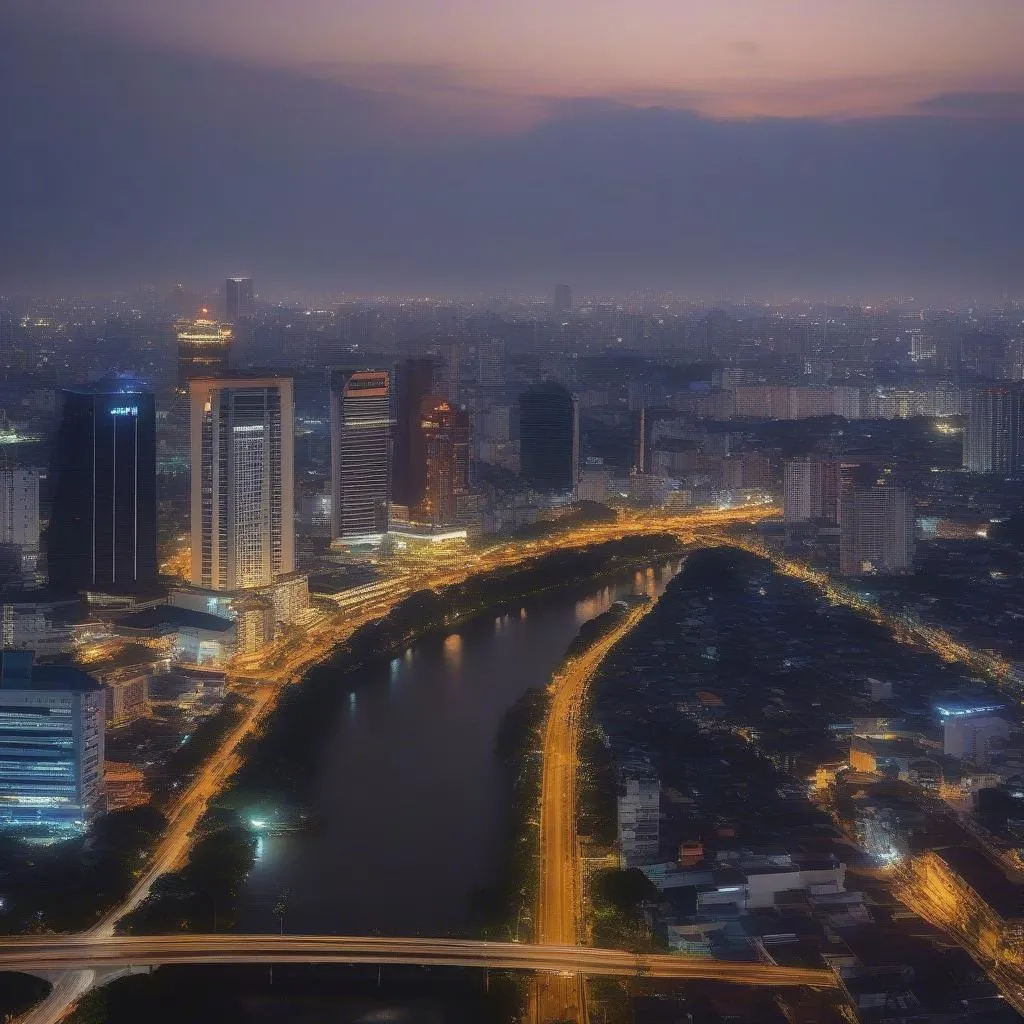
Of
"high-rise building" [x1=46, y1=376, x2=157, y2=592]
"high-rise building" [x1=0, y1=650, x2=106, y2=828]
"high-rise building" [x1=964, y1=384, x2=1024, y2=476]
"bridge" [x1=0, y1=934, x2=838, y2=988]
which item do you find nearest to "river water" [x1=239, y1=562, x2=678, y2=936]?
"bridge" [x1=0, y1=934, x2=838, y2=988]

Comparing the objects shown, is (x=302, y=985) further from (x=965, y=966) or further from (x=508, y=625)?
(x=508, y=625)

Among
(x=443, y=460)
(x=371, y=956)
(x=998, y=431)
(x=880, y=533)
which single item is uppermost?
(x=998, y=431)

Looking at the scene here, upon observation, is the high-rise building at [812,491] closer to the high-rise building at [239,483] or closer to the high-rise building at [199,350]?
the high-rise building at [199,350]

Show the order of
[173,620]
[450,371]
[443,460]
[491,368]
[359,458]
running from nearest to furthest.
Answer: [173,620] < [359,458] < [443,460] < [450,371] < [491,368]

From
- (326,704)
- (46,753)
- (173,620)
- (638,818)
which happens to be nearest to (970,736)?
(638,818)

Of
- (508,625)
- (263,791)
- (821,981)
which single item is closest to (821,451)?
(508,625)

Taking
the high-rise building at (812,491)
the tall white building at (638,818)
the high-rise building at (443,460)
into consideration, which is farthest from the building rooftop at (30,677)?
the high-rise building at (812,491)

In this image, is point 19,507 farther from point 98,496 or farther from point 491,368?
point 491,368
